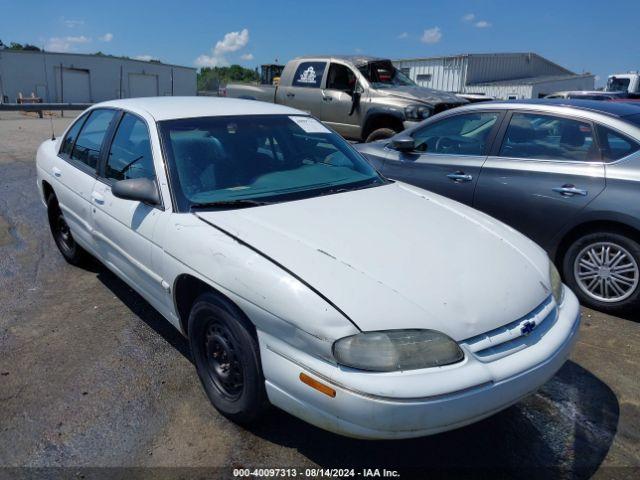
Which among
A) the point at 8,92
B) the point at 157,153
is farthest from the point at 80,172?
the point at 8,92

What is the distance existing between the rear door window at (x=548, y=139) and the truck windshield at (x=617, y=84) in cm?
2441

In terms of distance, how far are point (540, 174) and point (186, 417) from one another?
3276 millimetres

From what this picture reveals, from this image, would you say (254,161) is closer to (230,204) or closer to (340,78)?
(230,204)

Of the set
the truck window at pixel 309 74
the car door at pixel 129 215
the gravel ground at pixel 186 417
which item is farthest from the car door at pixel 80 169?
the truck window at pixel 309 74

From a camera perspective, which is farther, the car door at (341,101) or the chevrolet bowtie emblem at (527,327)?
the car door at (341,101)

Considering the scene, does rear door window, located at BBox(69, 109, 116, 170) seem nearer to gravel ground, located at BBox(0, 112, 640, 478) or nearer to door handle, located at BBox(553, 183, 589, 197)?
gravel ground, located at BBox(0, 112, 640, 478)

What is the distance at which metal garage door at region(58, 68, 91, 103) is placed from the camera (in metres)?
38.8

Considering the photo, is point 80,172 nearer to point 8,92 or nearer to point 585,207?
point 585,207

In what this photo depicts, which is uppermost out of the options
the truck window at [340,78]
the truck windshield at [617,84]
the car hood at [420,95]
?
the truck windshield at [617,84]

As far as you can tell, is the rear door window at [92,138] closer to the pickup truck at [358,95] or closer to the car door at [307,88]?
the pickup truck at [358,95]

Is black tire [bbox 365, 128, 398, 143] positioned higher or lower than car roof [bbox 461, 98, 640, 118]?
lower

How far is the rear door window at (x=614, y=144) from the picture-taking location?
13.3 feet

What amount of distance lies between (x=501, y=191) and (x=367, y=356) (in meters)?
2.90

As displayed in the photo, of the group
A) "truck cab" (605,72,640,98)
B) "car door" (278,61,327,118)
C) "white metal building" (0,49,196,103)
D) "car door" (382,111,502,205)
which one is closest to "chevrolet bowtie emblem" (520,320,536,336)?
"car door" (382,111,502,205)
